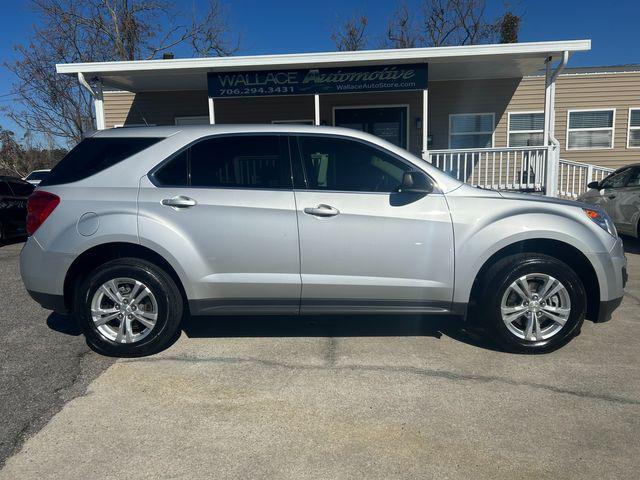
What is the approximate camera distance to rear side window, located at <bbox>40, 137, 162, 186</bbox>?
3914mm

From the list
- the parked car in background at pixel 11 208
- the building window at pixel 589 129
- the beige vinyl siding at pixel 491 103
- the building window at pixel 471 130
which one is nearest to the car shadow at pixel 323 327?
the parked car in background at pixel 11 208

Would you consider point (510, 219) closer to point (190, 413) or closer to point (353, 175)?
point (353, 175)

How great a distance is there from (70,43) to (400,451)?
87.7 ft

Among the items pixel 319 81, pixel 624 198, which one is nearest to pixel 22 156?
pixel 319 81

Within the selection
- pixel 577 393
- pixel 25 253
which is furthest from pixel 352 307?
pixel 25 253

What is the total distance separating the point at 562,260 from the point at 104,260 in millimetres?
3781

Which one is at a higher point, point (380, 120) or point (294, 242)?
point (380, 120)

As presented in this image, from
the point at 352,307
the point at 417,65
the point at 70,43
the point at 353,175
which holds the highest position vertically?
the point at 70,43

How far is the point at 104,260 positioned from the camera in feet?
13.1

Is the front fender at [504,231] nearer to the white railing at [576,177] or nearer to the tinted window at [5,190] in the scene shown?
the white railing at [576,177]

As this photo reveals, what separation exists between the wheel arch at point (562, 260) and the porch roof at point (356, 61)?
646 centimetres

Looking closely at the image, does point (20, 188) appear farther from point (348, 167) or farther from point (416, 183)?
point (416, 183)

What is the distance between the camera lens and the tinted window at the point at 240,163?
3.89m

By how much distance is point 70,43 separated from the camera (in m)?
23.7
